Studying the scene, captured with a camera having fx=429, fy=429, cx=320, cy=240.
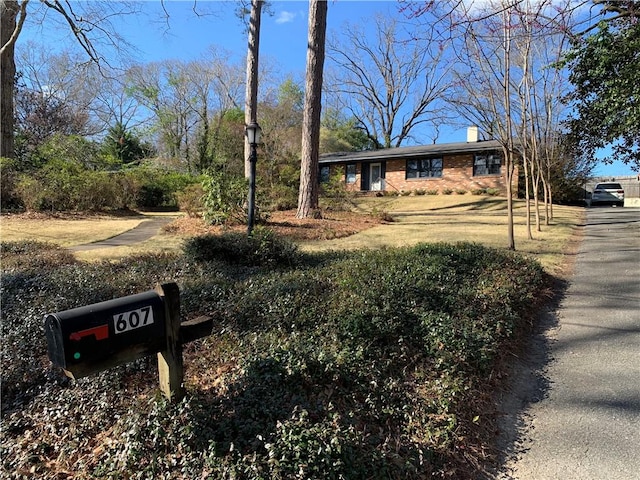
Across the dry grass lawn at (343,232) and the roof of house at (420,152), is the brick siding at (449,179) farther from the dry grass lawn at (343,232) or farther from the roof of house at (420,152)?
the dry grass lawn at (343,232)

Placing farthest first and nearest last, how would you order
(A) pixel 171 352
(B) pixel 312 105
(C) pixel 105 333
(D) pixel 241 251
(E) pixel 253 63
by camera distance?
(E) pixel 253 63, (B) pixel 312 105, (D) pixel 241 251, (A) pixel 171 352, (C) pixel 105 333

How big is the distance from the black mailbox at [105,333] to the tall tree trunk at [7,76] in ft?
52.7

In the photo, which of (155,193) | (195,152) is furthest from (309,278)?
(195,152)

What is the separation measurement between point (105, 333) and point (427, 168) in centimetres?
2620

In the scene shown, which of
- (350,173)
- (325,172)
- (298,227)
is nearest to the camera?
(298,227)

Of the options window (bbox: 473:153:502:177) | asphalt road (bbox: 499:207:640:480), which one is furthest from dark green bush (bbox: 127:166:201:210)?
asphalt road (bbox: 499:207:640:480)

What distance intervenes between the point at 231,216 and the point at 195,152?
23.6 meters

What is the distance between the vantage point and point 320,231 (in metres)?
10.9

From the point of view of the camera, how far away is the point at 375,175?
95.6 ft

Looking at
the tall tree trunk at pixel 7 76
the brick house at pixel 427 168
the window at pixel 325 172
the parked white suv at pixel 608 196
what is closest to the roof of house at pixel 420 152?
the brick house at pixel 427 168

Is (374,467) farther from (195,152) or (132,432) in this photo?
(195,152)

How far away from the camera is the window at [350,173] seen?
97.6 ft

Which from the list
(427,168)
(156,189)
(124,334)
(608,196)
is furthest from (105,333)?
(608,196)

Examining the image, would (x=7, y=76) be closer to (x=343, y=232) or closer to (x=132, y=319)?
(x=343, y=232)
